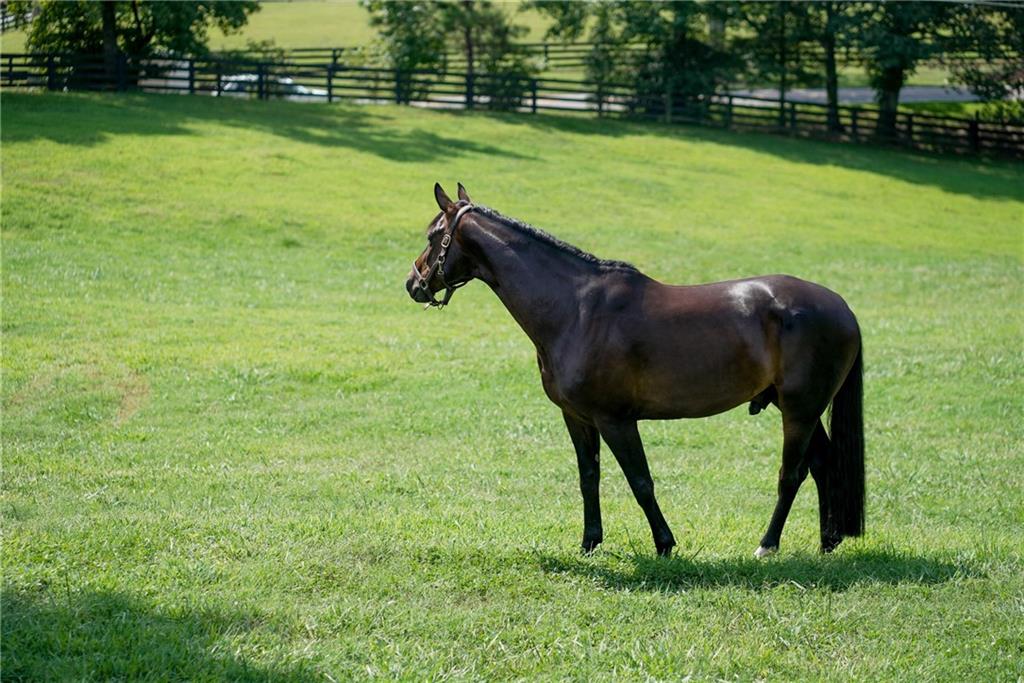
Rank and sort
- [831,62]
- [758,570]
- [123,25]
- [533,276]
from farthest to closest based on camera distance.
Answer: [831,62]
[123,25]
[533,276]
[758,570]

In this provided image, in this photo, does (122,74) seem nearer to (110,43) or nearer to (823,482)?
(110,43)

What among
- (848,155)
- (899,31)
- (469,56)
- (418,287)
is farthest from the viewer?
(469,56)

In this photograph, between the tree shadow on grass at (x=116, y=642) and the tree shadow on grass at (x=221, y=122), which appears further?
the tree shadow on grass at (x=221, y=122)

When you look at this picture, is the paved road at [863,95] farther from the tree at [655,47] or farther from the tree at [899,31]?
the tree at [899,31]

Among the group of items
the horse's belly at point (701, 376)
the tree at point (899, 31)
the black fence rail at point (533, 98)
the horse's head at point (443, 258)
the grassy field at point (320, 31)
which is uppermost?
the grassy field at point (320, 31)

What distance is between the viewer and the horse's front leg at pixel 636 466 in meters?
7.77

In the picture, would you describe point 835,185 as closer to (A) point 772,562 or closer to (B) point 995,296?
(B) point 995,296

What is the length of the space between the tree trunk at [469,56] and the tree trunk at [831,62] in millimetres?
14000

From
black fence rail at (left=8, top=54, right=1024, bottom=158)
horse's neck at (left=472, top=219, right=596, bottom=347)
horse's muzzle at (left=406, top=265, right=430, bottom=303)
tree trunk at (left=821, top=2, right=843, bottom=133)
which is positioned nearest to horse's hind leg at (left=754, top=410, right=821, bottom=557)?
horse's neck at (left=472, top=219, right=596, bottom=347)

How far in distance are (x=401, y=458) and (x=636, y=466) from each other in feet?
13.7

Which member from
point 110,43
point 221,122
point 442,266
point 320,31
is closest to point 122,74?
point 110,43

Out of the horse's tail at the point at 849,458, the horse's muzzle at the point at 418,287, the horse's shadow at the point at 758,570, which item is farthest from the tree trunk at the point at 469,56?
the horse's shadow at the point at 758,570

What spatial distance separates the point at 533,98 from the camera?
146 feet

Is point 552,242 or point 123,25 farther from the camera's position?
point 123,25
